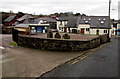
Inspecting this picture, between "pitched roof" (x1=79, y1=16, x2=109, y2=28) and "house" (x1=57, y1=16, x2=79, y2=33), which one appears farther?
"house" (x1=57, y1=16, x2=79, y2=33)

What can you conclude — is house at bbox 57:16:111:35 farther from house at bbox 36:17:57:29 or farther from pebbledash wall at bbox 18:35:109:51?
pebbledash wall at bbox 18:35:109:51

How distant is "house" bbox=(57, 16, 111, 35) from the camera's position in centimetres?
4263

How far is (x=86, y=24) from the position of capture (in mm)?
44438

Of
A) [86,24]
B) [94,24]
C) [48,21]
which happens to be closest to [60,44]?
[86,24]

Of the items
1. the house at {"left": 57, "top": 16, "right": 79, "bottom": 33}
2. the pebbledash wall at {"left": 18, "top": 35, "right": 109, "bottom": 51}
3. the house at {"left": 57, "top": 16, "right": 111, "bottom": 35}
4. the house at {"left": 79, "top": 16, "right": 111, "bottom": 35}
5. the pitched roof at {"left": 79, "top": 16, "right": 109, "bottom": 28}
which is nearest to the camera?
the pebbledash wall at {"left": 18, "top": 35, "right": 109, "bottom": 51}

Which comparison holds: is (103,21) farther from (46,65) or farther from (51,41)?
(46,65)

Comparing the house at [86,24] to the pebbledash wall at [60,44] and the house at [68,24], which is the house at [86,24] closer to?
the house at [68,24]

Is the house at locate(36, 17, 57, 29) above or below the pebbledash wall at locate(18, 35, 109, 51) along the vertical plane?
above

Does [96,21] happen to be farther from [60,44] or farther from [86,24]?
[60,44]

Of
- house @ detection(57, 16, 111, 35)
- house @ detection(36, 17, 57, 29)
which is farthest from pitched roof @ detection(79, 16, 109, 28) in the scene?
house @ detection(36, 17, 57, 29)

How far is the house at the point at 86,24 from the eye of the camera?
42628mm

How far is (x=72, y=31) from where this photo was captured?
46.8 m

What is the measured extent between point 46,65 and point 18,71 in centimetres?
237

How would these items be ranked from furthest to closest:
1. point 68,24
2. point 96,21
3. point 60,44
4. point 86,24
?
point 68,24
point 86,24
point 96,21
point 60,44
